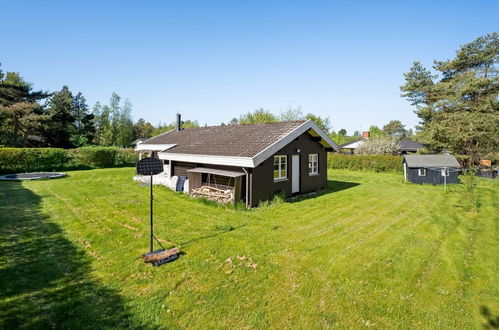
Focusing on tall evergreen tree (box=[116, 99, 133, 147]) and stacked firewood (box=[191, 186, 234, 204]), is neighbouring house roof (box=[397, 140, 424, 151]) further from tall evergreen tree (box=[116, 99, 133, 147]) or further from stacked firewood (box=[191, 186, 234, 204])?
tall evergreen tree (box=[116, 99, 133, 147])

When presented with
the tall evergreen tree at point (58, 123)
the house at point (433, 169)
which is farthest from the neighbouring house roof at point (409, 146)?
the tall evergreen tree at point (58, 123)

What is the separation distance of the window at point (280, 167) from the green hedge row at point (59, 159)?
2134 centimetres

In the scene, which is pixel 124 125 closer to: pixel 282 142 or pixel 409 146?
pixel 282 142

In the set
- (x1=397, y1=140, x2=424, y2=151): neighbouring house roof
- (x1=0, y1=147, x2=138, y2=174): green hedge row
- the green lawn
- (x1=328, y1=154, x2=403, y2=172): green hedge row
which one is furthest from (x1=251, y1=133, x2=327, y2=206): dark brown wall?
(x1=397, y1=140, x2=424, y2=151): neighbouring house roof

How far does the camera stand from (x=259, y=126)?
592 inches

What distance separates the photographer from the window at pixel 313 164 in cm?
1468

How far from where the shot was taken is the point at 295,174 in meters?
13.4

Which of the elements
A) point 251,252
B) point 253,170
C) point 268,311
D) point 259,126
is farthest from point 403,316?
point 259,126

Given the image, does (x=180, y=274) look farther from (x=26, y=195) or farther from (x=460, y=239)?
(x=26, y=195)

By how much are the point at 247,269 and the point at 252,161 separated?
16.9 ft

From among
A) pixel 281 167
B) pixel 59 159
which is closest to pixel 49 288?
pixel 281 167

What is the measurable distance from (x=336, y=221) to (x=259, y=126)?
7800 mm

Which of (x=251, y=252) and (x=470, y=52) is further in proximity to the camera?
(x=470, y=52)

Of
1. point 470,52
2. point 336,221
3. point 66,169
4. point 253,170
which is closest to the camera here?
point 336,221
